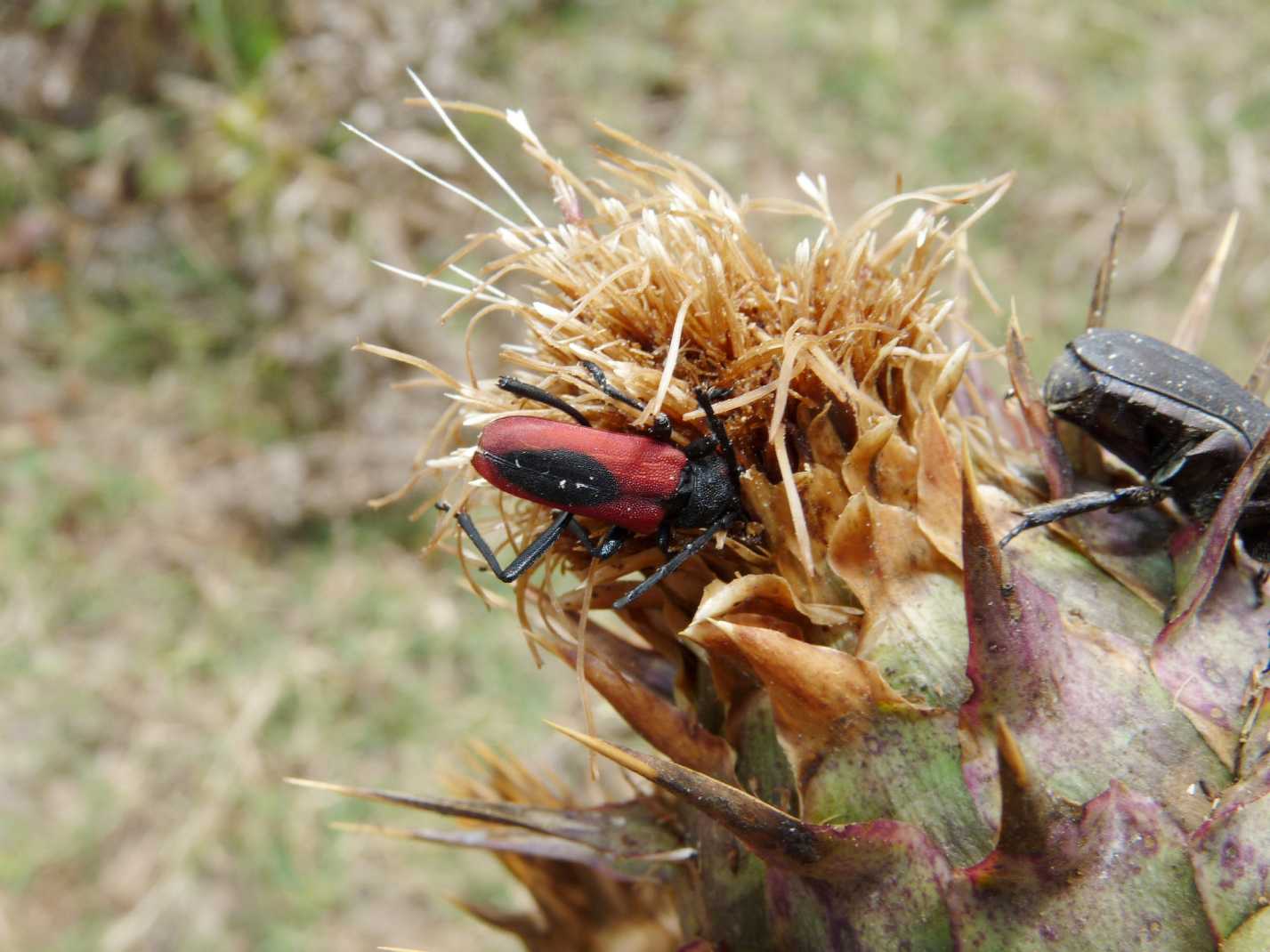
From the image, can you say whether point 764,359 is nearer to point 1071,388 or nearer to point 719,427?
point 719,427

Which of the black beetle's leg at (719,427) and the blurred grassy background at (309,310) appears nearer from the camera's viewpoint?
the black beetle's leg at (719,427)

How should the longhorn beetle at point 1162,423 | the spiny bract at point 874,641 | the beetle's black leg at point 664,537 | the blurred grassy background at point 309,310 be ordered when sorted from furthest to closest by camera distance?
1. the blurred grassy background at point 309,310
2. the beetle's black leg at point 664,537
3. the longhorn beetle at point 1162,423
4. the spiny bract at point 874,641

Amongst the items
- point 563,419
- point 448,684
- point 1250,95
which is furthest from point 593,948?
point 1250,95

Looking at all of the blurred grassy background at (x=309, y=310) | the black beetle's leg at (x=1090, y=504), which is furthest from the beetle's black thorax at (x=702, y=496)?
the blurred grassy background at (x=309, y=310)

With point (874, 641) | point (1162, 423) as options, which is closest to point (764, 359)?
point (874, 641)

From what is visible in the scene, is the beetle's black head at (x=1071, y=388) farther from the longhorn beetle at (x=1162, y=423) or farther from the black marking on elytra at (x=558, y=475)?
the black marking on elytra at (x=558, y=475)

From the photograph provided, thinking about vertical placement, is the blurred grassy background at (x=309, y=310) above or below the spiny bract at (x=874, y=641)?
below

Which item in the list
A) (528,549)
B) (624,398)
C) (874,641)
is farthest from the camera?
(528,549)
